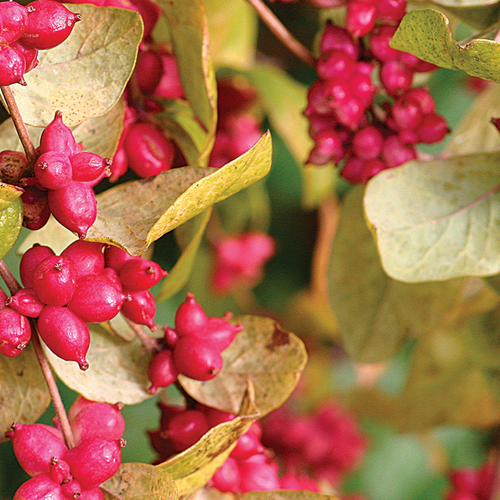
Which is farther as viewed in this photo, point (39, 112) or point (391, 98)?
point (391, 98)

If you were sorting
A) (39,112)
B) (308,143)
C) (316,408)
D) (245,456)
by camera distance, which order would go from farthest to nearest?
(316,408), (308,143), (245,456), (39,112)

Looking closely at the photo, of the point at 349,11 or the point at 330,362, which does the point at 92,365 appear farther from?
the point at 330,362

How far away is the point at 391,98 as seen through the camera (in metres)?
0.59

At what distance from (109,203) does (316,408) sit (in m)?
1.01

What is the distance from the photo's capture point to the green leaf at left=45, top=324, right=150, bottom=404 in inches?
16.4

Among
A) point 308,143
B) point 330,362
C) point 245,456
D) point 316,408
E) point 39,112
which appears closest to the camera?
point 39,112

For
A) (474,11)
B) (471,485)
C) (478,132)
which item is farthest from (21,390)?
(471,485)

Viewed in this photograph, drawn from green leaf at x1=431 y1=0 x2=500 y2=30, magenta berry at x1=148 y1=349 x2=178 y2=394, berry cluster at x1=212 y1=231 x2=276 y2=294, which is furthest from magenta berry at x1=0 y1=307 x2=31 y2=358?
berry cluster at x1=212 y1=231 x2=276 y2=294

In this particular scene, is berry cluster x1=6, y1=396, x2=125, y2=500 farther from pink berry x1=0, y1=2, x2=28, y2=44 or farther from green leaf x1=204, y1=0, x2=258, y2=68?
green leaf x1=204, y1=0, x2=258, y2=68

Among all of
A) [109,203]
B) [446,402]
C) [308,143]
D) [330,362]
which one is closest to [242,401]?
[109,203]

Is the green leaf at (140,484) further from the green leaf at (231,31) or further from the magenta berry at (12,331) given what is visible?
the green leaf at (231,31)

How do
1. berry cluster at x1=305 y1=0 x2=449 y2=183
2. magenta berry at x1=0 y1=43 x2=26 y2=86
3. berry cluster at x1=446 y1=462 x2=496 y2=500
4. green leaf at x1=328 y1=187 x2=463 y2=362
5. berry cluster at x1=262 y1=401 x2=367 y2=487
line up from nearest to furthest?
magenta berry at x1=0 y1=43 x2=26 y2=86 → berry cluster at x1=305 y1=0 x2=449 y2=183 → green leaf at x1=328 y1=187 x2=463 y2=362 → berry cluster at x1=446 y1=462 x2=496 y2=500 → berry cluster at x1=262 y1=401 x2=367 y2=487

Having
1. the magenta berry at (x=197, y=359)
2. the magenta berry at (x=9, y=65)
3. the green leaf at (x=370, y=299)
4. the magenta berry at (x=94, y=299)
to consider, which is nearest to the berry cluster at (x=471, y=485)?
the green leaf at (x=370, y=299)

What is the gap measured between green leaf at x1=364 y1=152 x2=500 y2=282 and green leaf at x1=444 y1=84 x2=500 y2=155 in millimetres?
207
